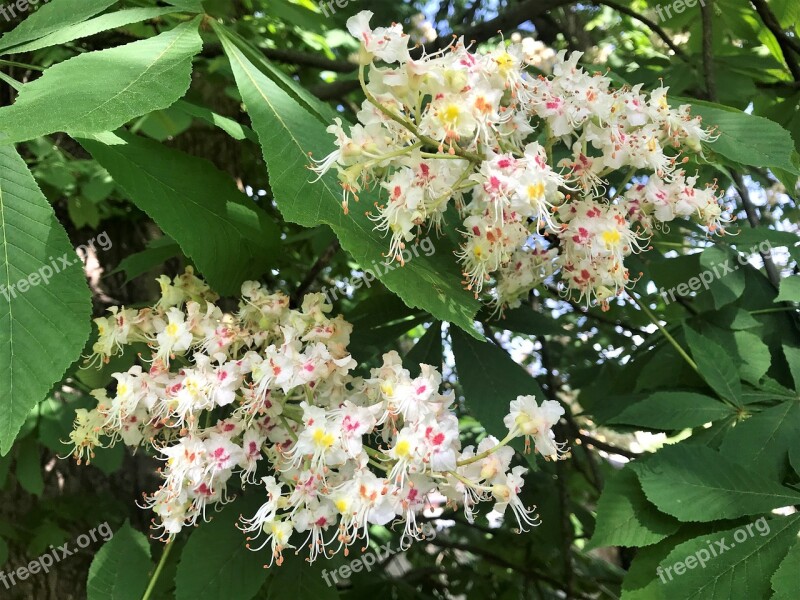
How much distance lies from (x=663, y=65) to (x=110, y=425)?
82.9 inches

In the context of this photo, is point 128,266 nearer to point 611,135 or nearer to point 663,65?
point 611,135

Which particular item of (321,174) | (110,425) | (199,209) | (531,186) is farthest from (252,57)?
(110,425)

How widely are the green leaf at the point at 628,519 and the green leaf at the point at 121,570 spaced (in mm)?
854

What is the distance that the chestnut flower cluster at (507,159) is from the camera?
3.24 feet

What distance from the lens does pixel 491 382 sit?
1.46m

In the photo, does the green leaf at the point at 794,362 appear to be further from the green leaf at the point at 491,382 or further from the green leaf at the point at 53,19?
the green leaf at the point at 53,19

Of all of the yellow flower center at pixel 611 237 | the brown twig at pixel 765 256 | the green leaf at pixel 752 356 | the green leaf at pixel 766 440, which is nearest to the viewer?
the yellow flower center at pixel 611 237

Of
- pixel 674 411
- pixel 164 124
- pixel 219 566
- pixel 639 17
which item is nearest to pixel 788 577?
pixel 674 411

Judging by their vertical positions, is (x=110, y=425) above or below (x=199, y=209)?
below

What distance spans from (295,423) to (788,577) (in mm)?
836

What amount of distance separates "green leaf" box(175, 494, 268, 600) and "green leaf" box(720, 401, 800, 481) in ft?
3.05

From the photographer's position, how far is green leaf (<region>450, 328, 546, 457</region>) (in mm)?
1398

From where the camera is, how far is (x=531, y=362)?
149 inches

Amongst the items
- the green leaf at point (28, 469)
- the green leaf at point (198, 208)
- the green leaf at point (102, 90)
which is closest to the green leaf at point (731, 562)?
the green leaf at point (198, 208)
